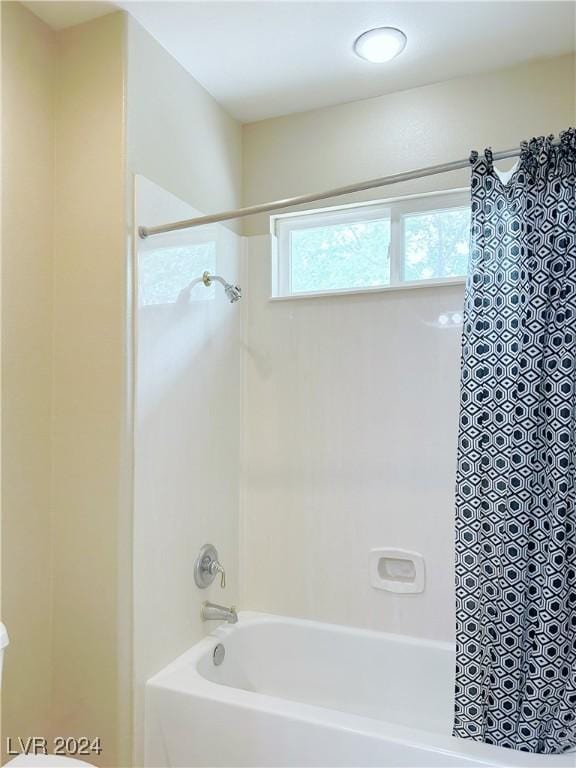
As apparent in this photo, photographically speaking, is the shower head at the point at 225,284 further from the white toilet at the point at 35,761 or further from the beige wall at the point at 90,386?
the white toilet at the point at 35,761

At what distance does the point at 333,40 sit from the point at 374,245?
0.78 m

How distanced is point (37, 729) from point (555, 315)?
202 centimetres

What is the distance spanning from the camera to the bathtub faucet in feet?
7.33

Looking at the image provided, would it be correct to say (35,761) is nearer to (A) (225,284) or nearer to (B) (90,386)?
(B) (90,386)

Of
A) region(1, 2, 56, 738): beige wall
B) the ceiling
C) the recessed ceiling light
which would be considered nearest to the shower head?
region(1, 2, 56, 738): beige wall

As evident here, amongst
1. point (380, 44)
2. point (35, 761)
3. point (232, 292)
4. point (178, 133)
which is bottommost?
point (35, 761)

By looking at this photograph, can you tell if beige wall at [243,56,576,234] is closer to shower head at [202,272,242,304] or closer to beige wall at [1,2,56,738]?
shower head at [202,272,242,304]

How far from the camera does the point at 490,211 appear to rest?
63.2 inches

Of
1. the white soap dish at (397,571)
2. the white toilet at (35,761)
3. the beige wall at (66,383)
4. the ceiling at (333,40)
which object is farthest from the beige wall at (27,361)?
the white soap dish at (397,571)

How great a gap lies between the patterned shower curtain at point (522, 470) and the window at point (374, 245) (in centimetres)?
67

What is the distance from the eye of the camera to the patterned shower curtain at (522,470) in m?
1.47

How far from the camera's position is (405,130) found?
2.35m

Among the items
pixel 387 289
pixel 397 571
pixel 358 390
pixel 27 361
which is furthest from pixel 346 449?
pixel 27 361

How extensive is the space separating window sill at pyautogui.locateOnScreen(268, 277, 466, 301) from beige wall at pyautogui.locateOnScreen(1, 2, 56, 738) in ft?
3.36
